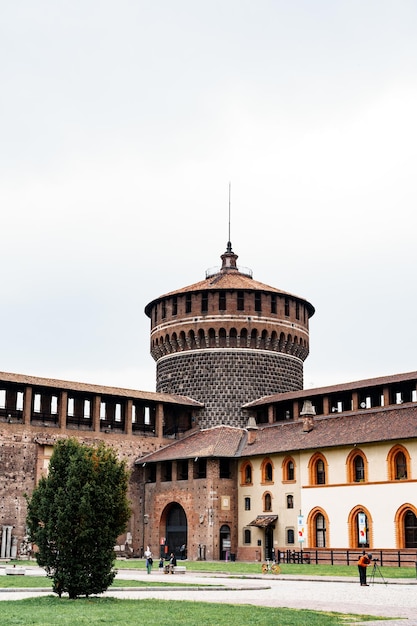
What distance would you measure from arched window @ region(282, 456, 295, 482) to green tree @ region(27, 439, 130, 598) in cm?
3056

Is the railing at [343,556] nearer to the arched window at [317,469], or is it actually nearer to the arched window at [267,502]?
the arched window at [267,502]

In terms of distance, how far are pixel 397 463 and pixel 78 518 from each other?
1108 inches

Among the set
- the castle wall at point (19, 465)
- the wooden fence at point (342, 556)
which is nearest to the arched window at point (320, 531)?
the wooden fence at point (342, 556)

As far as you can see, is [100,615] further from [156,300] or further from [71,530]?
[156,300]

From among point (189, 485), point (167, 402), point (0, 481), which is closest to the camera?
point (0, 481)

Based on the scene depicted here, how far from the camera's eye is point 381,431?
4956cm

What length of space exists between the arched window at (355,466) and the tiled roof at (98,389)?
16.2 meters

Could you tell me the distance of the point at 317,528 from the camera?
52531 millimetres

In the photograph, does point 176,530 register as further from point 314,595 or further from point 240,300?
point 314,595

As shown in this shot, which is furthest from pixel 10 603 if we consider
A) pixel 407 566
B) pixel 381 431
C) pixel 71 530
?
pixel 381 431

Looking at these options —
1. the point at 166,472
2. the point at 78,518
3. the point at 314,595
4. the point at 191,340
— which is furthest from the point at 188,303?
the point at 78,518

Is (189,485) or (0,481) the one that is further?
(189,485)

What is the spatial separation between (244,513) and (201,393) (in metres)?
11.0

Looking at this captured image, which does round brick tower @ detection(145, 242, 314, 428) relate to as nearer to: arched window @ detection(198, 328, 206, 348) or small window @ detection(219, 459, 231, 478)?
arched window @ detection(198, 328, 206, 348)
